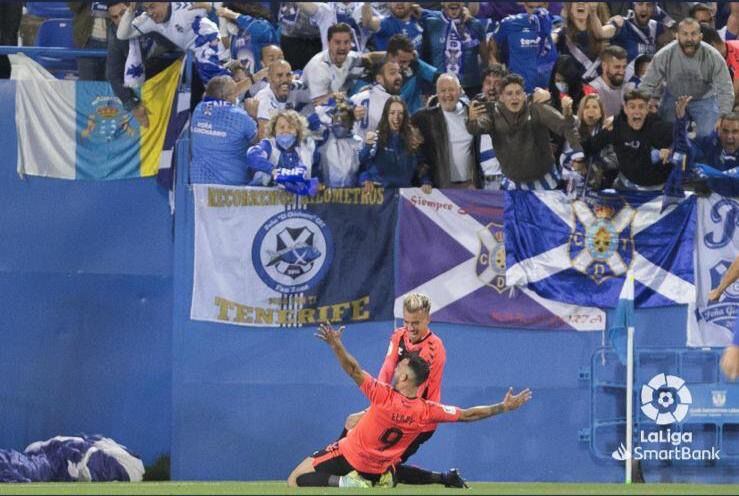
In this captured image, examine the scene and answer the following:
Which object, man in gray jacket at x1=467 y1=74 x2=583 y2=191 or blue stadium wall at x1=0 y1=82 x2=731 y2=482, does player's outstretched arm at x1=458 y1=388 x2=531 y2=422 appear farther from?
man in gray jacket at x1=467 y1=74 x2=583 y2=191

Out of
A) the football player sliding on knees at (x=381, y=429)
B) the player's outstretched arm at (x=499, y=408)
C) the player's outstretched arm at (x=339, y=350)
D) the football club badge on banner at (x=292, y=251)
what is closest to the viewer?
the player's outstretched arm at (x=339, y=350)

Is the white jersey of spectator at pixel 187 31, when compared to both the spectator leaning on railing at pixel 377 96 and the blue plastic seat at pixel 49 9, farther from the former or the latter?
the blue plastic seat at pixel 49 9

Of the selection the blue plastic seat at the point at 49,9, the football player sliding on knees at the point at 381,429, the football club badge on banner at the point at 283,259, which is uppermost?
the blue plastic seat at the point at 49,9

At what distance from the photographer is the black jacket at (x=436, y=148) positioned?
56.9ft

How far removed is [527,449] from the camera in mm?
17375

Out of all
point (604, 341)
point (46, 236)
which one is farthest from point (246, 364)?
point (604, 341)

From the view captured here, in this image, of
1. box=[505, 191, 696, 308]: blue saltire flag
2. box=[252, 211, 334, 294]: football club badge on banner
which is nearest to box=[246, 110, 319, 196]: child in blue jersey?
box=[252, 211, 334, 294]: football club badge on banner

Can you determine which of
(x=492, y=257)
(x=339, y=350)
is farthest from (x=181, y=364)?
(x=339, y=350)

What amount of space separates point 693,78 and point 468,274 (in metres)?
3.24

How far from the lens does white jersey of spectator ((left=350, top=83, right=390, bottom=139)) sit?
1745 cm

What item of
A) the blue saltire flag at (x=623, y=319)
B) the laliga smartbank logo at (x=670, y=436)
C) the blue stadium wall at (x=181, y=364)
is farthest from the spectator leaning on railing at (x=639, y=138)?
the laliga smartbank logo at (x=670, y=436)

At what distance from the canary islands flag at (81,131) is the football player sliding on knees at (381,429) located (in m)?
5.02

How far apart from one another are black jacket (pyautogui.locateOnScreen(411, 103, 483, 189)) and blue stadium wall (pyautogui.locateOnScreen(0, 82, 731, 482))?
65.6 inches

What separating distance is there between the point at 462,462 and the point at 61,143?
5.61 m
